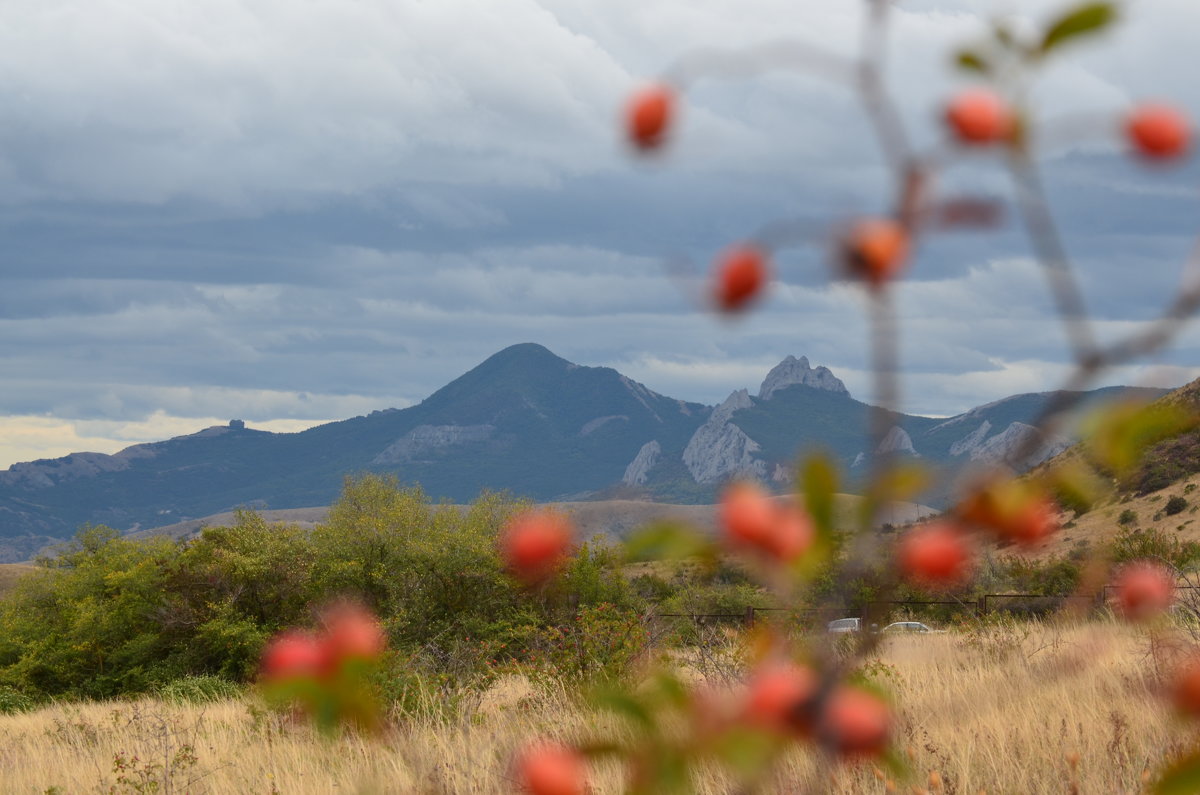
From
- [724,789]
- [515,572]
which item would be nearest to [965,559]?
[515,572]

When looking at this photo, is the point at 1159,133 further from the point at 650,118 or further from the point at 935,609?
the point at 935,609

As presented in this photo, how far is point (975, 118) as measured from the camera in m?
0.96

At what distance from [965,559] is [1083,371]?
0.79 feet

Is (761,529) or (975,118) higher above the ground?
(975,118)

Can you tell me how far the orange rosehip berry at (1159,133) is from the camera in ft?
3.45

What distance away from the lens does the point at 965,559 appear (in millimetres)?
1012

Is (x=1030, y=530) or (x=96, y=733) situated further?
(x=96, y=733)

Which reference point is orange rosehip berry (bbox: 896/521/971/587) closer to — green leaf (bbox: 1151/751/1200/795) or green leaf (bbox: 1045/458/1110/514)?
green leaf (bbox: 1045/458/1110/514)

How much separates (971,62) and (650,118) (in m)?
0.33

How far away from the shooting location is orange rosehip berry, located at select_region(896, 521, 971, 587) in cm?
98

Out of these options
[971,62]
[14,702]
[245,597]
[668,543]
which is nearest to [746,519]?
[668,543]

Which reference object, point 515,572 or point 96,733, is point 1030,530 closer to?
point 515,572

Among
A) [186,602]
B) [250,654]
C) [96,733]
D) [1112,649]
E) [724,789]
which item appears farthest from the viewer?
[186,602]

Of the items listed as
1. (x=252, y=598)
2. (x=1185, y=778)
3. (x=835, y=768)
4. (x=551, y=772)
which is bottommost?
(x=252, y=598)
